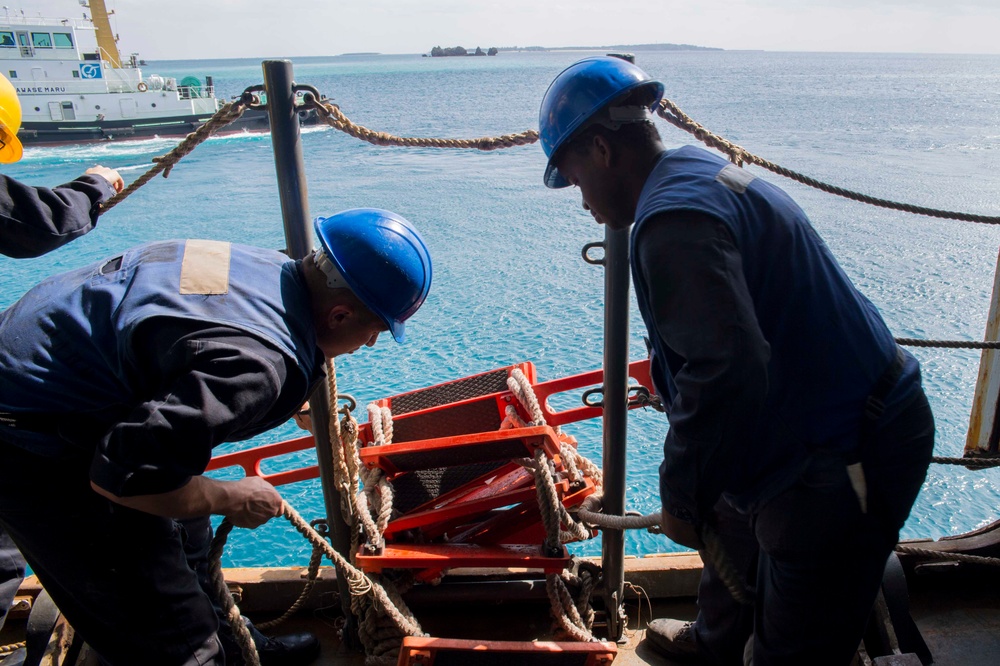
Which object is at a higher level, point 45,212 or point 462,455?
point 45,212

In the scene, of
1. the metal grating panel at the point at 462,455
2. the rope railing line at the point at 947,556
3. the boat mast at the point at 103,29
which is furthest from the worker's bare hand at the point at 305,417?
the boat mast at the point at 103,29

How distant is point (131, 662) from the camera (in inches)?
66.9

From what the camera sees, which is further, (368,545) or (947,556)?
(947,556)

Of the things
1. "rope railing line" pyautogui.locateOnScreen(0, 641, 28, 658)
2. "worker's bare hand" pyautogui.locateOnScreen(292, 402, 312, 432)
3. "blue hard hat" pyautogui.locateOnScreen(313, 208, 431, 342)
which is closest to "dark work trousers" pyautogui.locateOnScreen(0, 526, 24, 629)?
"rope railing line" pyautogui.locateOnScreen(0, 641, 28, 658)

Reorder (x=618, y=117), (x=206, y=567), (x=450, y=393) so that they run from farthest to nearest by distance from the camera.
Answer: (x=450, y=393) < (x=206, y=567) < (x=618, y=117)

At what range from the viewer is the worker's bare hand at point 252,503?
157 cm

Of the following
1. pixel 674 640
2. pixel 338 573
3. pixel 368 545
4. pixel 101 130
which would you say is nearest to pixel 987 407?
pixel 674 640

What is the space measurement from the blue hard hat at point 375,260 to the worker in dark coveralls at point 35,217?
2.82ft

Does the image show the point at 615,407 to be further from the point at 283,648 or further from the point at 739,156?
the point at 283,648

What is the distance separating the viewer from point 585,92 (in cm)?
152

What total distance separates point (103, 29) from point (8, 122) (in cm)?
3337

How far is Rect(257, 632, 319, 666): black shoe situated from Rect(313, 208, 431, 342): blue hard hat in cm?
117

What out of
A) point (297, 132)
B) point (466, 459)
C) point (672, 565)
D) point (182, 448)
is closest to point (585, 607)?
point (672, 565)

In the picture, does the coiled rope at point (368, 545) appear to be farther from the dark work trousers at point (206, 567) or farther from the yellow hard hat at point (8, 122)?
the yellow hard hat at point (8, 122)
